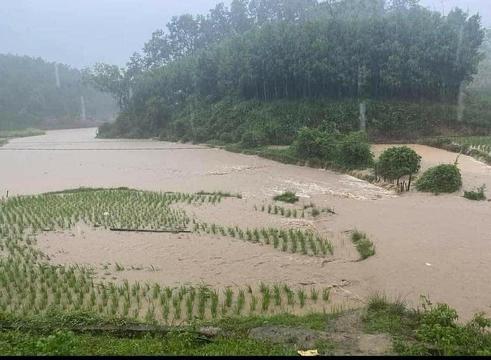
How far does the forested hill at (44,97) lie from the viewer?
63.1 m

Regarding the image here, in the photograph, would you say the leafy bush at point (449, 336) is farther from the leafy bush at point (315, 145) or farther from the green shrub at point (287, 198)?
the leafy bush at point (315, 145)

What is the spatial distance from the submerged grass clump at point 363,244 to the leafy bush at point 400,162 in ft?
20.5

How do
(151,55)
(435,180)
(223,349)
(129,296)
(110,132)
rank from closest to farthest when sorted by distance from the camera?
(223,349)
(129,296)
(435,180)
(110,132)
(151,55)

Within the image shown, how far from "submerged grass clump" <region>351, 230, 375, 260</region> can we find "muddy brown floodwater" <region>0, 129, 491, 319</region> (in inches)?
6.2

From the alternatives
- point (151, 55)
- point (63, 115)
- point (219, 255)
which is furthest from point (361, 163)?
point (63, 115)

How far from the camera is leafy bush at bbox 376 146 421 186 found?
1571 cm

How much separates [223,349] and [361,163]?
51.0 feet

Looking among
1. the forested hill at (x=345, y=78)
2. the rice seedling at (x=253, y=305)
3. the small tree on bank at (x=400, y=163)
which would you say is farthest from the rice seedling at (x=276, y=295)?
the forested hill at (x=345, y=78)

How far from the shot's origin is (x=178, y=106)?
3941 centimetres

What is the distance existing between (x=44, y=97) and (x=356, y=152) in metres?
61.0

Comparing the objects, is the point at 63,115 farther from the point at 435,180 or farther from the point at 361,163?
the point at 435,180

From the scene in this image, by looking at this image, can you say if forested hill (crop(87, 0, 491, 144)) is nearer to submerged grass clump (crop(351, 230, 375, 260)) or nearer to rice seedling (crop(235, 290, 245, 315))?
submerged grass clump (crop(351, 230, 375, 260))

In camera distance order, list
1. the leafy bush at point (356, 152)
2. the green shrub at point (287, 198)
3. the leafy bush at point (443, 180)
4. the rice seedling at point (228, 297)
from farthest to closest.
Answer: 1. the leafy bush at point (356, 152)
2. the leafy bush at point (443, 180)
3. the green shrub at point (287, 198)
4. the rice seedling at point (228, 297)

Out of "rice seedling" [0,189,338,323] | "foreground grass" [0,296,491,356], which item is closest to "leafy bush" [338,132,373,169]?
"rice seedling" [0,189,338,323]
